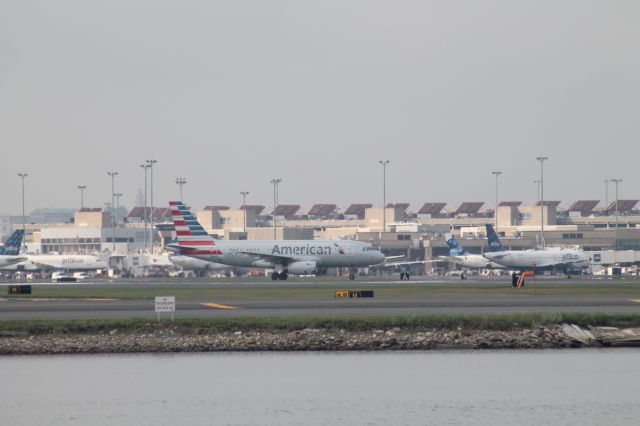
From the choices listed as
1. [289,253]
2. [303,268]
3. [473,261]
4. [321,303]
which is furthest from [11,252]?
[321,303]

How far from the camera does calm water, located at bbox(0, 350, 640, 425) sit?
132 ft

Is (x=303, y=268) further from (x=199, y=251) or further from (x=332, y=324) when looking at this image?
(x=332, y=324)

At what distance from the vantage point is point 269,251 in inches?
5773

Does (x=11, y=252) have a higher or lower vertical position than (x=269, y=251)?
lower

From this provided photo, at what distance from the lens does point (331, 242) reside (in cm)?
14738

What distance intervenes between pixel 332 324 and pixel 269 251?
283 ft

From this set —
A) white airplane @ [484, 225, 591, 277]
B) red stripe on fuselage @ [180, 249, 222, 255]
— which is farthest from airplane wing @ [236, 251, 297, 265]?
white airplane @ [484, 225, 591, 277]

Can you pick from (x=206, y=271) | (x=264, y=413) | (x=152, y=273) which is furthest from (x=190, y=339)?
(x=152, y=273)

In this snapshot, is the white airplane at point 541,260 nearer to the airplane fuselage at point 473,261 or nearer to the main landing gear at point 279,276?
the airplane fuselage at point 473,261

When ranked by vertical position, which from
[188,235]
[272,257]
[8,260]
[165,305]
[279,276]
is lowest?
[279,276]

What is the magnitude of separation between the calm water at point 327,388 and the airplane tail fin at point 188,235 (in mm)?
89973

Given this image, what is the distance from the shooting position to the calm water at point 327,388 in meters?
40.4

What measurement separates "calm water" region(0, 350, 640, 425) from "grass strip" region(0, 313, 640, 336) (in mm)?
4605

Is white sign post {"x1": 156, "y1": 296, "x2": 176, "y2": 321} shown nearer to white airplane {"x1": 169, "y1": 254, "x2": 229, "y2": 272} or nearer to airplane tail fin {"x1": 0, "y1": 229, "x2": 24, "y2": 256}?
white airplane {"x1": 169, "y1": 254, "x2": 229, "y2": 272}
